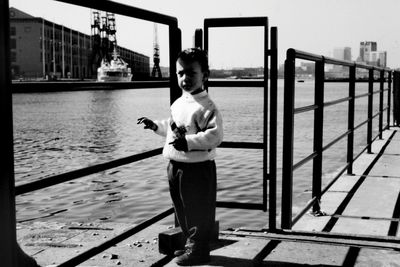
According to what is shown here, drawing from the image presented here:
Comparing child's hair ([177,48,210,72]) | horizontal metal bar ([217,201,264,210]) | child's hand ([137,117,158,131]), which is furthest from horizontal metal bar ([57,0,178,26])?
horizontal metal bar ([217,201,264,210])

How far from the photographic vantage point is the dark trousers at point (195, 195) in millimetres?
3270

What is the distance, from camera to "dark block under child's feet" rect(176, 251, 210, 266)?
3.37m

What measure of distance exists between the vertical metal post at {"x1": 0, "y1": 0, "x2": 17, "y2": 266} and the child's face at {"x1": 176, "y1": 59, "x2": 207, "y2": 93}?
1297mm

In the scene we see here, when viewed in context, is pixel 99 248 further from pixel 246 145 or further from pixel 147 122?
pixel 246 145

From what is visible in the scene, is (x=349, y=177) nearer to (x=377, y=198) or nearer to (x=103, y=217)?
(x=377, y=198)

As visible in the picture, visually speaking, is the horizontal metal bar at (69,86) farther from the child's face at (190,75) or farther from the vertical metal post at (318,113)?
the vertical metal post at (318,113)

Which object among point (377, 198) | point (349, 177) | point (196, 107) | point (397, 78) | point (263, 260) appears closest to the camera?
point (196, 107)

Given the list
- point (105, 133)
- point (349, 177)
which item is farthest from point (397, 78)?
point (105, 133)

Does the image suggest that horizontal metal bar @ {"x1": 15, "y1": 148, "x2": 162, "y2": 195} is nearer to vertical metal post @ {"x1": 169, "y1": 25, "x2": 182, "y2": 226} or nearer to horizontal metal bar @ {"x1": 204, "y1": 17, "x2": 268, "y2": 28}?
vertical metal post @ {"x1": 169, "y1": 25, "x2": 182, "y2": 226}

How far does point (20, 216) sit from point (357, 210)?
14.9 feet

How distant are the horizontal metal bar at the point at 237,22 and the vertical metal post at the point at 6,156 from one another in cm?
221

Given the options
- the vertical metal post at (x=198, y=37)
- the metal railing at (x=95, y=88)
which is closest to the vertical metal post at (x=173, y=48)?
the metal railing at (x=95, y=88)

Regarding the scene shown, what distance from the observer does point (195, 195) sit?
129 inches

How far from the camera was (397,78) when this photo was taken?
45.6 feet
